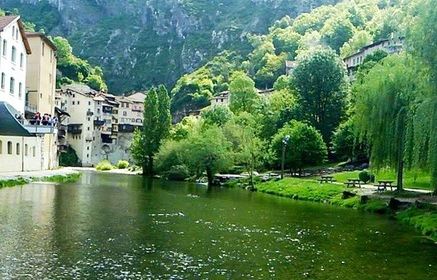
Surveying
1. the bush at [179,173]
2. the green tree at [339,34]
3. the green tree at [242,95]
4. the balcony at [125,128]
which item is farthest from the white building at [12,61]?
the green tree at [339,34]

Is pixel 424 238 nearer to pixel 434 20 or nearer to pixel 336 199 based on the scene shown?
pixel 434 20

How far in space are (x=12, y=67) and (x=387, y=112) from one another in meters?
42.0

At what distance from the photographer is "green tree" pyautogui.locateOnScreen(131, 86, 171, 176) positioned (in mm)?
107125

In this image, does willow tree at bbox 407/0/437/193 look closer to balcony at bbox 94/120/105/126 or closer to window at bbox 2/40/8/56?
window at bbox 2/40/8/56

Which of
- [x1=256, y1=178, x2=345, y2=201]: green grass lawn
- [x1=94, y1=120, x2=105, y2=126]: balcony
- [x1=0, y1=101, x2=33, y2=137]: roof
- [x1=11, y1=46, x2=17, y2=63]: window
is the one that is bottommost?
[x1=256, y1=178, x2=345, y2=201]: green grass lawn

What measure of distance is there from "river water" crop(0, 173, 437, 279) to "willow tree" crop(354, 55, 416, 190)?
6.67m

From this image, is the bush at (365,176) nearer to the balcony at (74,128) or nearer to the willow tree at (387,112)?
the willow tree at (387,112)

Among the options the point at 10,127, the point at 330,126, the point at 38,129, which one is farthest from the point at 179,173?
the point at 10,127

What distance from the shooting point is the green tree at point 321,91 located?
90.5 metres

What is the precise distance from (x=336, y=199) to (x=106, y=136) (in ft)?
390

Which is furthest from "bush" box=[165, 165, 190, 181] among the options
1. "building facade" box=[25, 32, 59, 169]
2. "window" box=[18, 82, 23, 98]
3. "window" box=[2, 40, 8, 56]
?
"window" box=[2, 40, 8, 56]

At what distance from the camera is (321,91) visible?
3610 inches

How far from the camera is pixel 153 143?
10688cm

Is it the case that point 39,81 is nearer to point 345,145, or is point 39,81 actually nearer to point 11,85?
point 11,85
